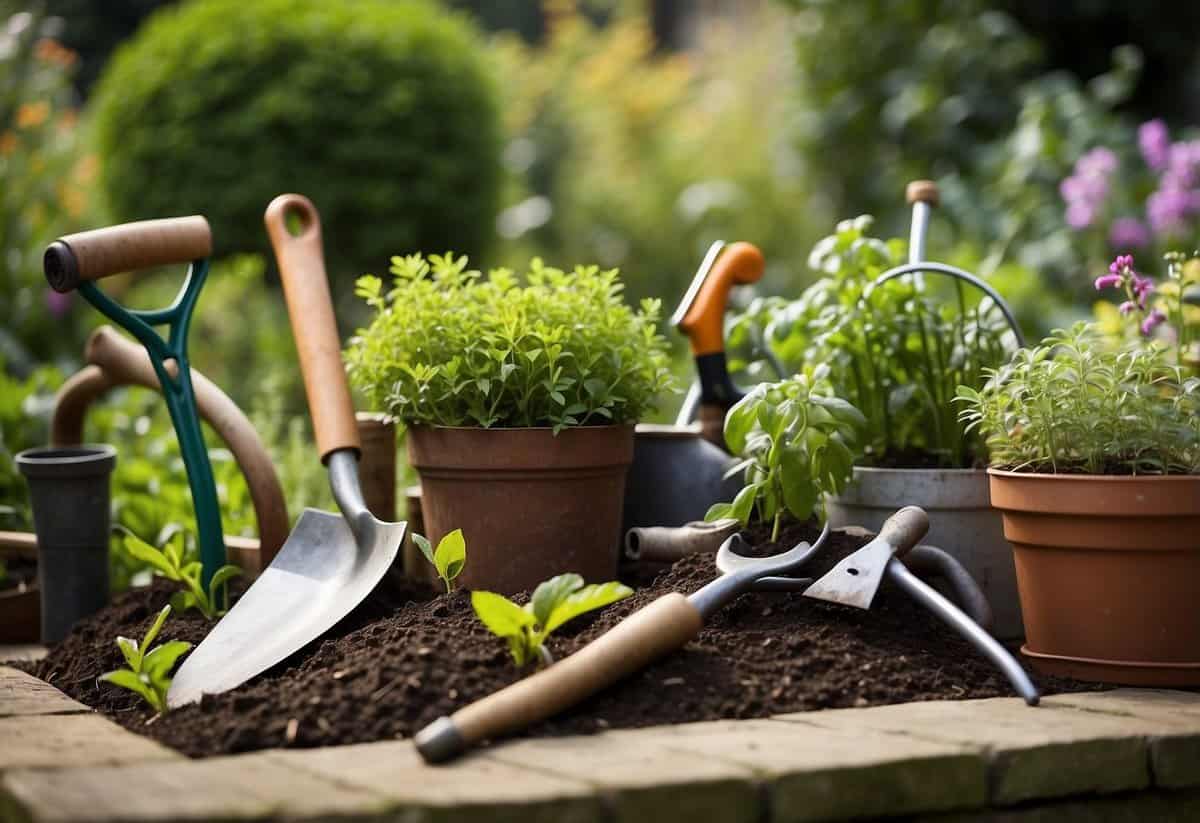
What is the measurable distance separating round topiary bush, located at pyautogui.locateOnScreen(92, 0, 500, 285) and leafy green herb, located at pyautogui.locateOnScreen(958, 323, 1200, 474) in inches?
170

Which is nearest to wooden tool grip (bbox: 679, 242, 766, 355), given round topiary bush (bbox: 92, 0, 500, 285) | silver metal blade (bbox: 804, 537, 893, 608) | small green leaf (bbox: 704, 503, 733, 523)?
small green leaf (bbox: 704, 503, 733, 523)

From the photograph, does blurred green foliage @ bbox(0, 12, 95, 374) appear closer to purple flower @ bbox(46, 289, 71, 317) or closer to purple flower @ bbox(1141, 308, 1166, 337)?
purple flower @ bbox(46, 289, 71, 317)

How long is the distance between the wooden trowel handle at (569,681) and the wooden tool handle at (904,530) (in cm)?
38

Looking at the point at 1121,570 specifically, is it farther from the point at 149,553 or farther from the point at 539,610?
the point at 149,553

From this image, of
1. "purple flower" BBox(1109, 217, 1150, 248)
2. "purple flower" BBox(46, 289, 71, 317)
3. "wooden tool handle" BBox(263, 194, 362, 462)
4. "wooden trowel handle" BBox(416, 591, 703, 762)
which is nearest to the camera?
"wooden trowel handle" BBox(416, 591, 703, 762)

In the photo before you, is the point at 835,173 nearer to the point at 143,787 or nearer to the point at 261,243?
the point at 261,243

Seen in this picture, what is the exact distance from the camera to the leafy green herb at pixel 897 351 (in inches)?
99.8

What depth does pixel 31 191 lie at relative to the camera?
4.90 metres

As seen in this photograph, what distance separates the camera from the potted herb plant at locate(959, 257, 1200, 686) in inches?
77.9

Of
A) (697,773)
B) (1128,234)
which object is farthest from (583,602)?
(1128,234)

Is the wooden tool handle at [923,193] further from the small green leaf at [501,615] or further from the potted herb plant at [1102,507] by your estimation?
the small green leaf at [501,615]

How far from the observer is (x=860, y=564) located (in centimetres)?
199

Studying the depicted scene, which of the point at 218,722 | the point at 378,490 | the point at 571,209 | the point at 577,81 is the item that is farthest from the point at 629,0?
the point at 218,722

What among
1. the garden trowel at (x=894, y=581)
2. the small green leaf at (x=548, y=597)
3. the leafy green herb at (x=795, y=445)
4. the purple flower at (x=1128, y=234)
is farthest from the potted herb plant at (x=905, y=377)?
the purple flower at (x=1128, y=234)
